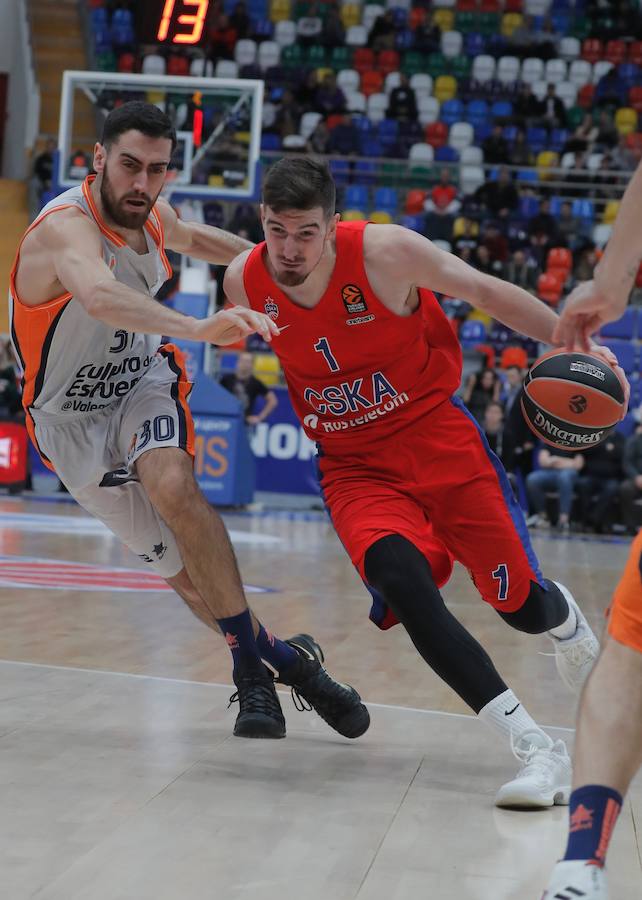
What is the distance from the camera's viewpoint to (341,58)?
803 inches

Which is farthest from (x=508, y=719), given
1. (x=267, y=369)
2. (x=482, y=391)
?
(x=267, y=369)

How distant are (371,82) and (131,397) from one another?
1696 cm

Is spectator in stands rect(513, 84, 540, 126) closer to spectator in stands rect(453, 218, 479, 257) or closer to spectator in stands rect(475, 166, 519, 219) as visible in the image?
spectator in stands rect(475, 166, 519, 219)

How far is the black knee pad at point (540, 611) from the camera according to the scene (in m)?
3.64

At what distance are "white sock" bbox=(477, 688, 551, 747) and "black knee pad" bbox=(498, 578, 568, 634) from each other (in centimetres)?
37

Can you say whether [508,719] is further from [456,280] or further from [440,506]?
[456,280]

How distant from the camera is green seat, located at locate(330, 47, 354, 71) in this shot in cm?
2038

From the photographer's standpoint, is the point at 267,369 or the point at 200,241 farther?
the point at 267,369

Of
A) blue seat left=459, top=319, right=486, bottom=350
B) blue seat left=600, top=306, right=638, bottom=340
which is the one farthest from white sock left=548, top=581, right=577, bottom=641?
blue seat left=600, top=306, right=638, bottom=340

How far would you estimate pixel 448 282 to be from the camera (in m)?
3.56

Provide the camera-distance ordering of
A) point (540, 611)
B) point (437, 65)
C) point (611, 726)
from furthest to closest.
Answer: point (437, 65) → point (540, 611) → point (611, 726)

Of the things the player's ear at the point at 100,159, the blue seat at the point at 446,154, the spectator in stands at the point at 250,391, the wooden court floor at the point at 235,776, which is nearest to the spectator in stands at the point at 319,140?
the blue seat at the point at 446,154

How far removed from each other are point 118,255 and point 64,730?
1.50 meters

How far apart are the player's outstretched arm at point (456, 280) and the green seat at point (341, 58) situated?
17584mm
